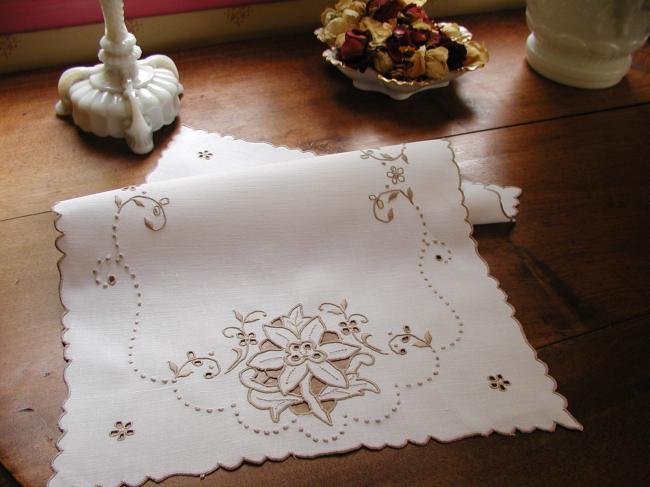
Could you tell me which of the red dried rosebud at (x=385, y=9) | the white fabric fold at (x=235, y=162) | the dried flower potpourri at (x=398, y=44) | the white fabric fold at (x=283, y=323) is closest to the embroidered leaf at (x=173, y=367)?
the white fabric fold at (x=283, y=323)

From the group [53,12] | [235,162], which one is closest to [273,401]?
[235,162]

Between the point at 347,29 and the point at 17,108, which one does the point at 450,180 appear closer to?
the point at 347,29

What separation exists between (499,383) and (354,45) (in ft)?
1.90

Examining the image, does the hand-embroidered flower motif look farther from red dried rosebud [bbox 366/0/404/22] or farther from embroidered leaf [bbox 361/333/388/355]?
red dried rosebud [bbox 366/0/404/22]

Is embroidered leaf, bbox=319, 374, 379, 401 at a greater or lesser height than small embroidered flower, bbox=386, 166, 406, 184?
lesser

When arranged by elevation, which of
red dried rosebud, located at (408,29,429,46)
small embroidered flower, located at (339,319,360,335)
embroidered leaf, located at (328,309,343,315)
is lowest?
small embroidered flower, located at (339,319,360,335)

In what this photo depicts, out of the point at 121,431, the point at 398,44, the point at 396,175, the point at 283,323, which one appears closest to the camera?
the point at 121,431

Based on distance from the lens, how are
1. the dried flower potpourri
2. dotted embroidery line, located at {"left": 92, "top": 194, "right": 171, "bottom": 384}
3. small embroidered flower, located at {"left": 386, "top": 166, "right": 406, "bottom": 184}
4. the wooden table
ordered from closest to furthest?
the wooden table < dotted embroidery line, located at {"left": 92, "top": 194, "right": 171, "bottom": 384} < small embroidered flower, located at {"left": 386, "top": 166, "right": 406, "bottom": 184} < the dried flower potpourri

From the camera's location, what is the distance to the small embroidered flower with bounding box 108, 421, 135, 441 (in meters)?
0.59

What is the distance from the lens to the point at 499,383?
0.65m

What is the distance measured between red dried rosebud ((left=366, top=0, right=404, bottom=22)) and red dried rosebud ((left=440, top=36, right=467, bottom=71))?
0.09 m

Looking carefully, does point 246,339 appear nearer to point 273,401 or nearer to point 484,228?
point 273,401

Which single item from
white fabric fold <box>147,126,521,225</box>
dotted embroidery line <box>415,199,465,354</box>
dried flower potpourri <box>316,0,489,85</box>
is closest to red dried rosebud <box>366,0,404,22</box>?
dried flower potpourri <box>316,0,489,85</box>

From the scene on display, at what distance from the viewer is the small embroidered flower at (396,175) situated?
2.68 feet
